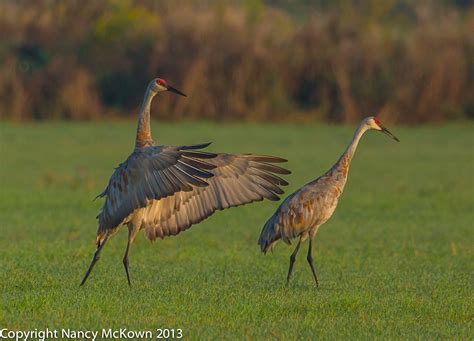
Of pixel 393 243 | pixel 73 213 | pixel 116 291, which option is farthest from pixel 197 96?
pixel 116 291

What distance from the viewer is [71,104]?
109 ft

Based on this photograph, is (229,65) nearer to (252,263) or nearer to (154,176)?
(252,263)

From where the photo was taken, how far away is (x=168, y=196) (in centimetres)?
962

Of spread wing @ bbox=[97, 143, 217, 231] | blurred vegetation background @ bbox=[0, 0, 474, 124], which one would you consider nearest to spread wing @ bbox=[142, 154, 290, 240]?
spread wing @ bbox=[97, 143, 217, 231]

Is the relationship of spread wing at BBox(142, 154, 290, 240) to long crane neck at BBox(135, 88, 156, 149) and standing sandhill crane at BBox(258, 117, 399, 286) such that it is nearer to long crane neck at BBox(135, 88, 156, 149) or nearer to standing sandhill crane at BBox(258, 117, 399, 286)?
standing sandhill crane at BBox(258, 117, 399, 286)

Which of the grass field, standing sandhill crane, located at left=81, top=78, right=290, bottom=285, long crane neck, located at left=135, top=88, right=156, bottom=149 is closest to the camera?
the grass field

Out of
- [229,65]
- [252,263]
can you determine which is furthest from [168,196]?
[229,65]

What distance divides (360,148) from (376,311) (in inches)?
739

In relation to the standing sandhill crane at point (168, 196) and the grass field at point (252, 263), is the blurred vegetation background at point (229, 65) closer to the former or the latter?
the grass field at point (252, 263)

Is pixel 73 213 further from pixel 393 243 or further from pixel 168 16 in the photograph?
pixel 168 16

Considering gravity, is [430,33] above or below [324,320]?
above

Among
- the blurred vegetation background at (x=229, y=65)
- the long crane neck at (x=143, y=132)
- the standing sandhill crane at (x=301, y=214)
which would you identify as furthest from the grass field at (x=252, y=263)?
the blurred vegetation background at (x=229, y=65)

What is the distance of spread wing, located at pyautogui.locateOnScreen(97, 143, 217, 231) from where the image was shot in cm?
902

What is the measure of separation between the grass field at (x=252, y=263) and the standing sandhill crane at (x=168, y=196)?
0.52 metres
